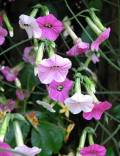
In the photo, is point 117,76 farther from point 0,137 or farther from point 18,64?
point 0,137

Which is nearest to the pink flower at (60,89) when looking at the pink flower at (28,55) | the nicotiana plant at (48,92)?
the nicotiana plant at (48,92)

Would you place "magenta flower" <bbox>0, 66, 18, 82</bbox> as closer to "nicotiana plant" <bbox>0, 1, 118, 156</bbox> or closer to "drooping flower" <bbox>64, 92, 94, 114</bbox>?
"nicotiana plant" <bbox>0, 1, 118, 156</bbox>

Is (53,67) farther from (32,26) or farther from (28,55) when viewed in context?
(28,55)

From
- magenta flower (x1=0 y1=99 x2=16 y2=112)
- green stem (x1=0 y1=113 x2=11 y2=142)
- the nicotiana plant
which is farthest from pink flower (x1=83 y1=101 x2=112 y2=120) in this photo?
magenta flower (x1=0 y1=99 x2=16 y2=112)

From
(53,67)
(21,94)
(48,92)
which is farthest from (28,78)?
(53,67)

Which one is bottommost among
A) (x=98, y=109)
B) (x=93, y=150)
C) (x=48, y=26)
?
(x=93, y=150)

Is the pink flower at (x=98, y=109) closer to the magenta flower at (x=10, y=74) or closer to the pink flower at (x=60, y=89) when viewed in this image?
the pink flower at (x=60, y=89)
